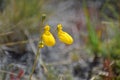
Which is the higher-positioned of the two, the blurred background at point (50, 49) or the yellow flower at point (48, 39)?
the yellow flower at point (48, 39)

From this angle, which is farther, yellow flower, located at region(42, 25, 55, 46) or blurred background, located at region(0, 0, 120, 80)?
blurred background, located at region(0, 0, 120, 80)

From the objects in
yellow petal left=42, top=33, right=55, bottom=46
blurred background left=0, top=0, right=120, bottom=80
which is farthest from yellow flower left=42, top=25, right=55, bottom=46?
blurred background left=0, top=0, right=120, bottom=80

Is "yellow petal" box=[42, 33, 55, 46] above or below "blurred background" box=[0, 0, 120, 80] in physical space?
above

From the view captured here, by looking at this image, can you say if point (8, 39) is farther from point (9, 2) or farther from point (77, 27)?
point (77, 27)

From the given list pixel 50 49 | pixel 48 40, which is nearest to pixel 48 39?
pixel 48 40

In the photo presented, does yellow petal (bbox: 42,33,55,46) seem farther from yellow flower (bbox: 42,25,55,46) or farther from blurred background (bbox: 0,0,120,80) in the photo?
blurred background (bbox: 0,0,120,80)

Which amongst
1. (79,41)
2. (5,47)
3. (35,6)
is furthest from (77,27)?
(5,47)

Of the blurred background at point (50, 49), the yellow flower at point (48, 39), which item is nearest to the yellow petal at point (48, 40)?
the yellow flower at point (48, 39)

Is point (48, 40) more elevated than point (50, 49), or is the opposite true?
point (48, 40)

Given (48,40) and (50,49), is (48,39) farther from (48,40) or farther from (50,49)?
(50,49)

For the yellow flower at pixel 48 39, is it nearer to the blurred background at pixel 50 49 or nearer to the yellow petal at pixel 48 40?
the yellow petal at pixel 48 40

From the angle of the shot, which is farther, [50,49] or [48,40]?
[50,49]
